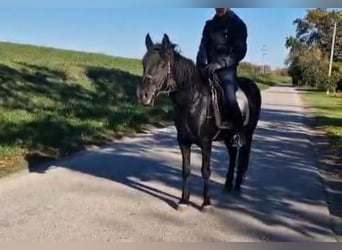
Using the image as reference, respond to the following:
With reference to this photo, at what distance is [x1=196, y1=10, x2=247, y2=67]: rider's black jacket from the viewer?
5840mm

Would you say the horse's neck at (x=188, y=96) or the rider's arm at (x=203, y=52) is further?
the rider's arm at (x=203, y=52)

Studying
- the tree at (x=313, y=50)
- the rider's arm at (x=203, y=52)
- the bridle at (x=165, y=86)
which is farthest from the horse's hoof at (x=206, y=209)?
the tree at (x=313, y=50)

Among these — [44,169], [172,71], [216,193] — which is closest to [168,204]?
[216,193]

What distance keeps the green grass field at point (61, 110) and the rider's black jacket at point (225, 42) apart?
3.52 metres

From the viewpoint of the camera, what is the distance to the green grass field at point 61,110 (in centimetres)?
959

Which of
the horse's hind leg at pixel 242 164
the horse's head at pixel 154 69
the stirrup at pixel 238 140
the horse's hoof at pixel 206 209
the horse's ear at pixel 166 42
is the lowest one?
the horse's hoof at pixel 206 209

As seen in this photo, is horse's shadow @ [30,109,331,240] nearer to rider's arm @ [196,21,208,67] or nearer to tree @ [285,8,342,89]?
rider's arm @ [196,21,208,67]

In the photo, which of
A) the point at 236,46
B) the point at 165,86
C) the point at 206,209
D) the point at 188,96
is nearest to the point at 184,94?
the point at 188,96

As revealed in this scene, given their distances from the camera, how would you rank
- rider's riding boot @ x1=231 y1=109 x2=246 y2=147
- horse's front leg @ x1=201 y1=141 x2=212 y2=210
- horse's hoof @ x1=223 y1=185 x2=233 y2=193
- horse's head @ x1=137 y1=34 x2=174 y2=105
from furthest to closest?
horse's hoof @ x1=223 y1=185 x2=233 y2=193 → rider's riding boot @ x1=231 y1=109 x2=246 y2=147 → horse's front leg @ x1=201 y1=141 x2=212 y2=210 → horse's head @ x1=137 y1=34 x2=174 y2=105

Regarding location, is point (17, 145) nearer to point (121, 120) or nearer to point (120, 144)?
point (120, 144)

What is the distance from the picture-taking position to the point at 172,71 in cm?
543

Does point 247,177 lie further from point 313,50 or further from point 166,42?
point 313,50

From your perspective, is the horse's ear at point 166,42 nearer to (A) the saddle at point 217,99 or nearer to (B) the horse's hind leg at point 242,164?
(A) the saddle at point 217,99

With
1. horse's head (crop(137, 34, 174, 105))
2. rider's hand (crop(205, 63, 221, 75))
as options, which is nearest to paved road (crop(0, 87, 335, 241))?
horse's head (crop(137, 34, 174, 105))
